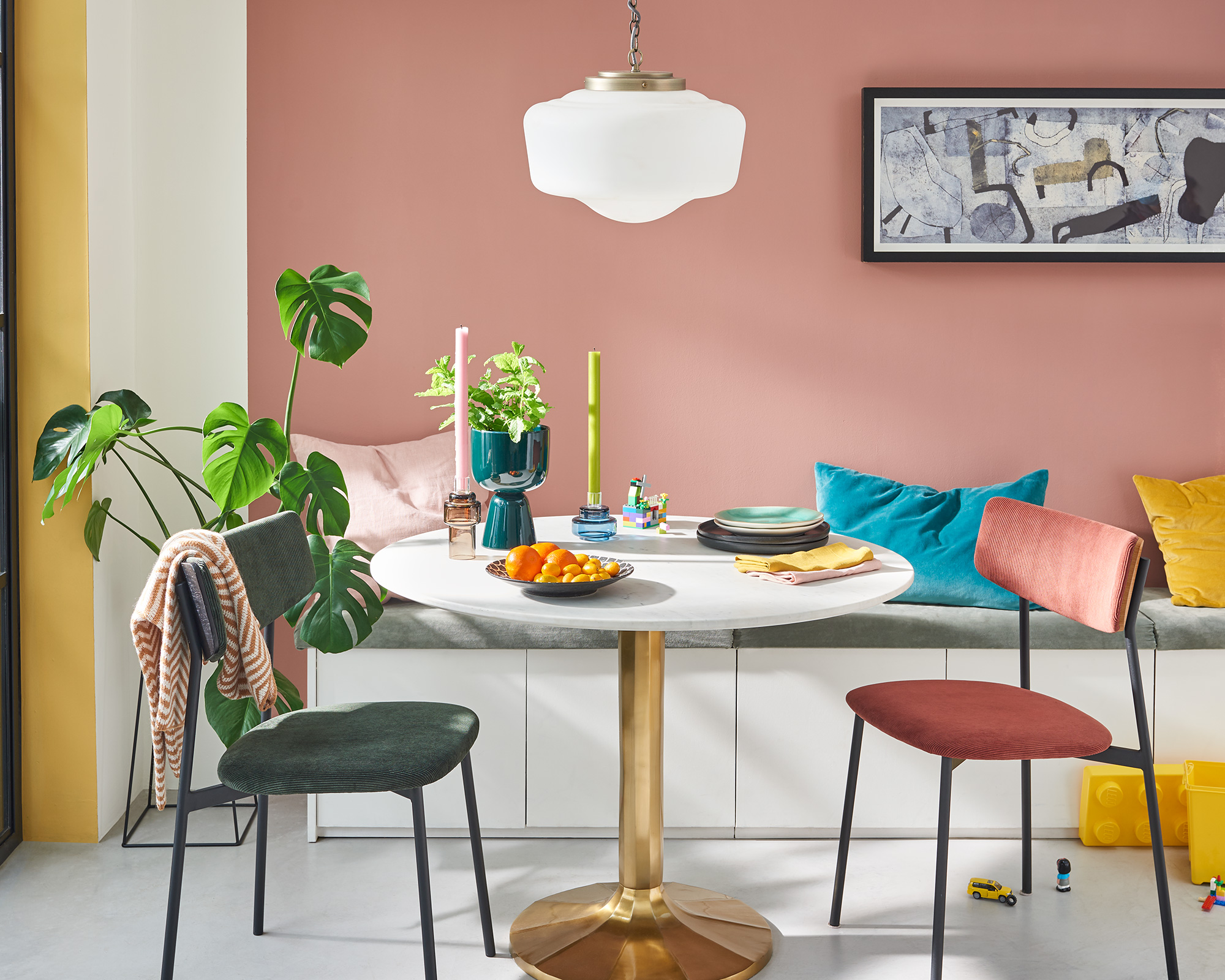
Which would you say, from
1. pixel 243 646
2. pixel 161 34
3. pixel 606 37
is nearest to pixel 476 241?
pixel 606 37

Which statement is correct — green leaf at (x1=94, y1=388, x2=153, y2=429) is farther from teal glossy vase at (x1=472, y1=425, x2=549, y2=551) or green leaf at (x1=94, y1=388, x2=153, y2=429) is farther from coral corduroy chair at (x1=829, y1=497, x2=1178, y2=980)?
coral corduroy chair at (x1=829, y1=497, x2=1178, y2=980)

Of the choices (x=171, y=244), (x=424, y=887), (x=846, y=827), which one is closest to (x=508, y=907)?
(x=424, y=887)

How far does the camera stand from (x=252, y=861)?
2.53m

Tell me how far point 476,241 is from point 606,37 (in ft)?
2.24

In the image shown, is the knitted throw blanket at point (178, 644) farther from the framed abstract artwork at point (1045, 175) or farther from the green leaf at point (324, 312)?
the framed abstract artwork at point (1045, 175)

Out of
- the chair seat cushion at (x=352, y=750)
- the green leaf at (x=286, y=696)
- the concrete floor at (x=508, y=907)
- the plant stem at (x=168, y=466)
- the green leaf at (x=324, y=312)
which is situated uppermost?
the green leaf at (x=324, y=312)

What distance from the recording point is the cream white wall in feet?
9.19

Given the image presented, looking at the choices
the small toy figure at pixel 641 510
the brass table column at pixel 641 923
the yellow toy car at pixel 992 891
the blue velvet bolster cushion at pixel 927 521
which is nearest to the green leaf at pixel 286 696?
the brass table column at pixel 641 923

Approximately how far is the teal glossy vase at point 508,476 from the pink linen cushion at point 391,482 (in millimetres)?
797

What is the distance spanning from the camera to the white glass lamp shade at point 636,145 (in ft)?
5.35

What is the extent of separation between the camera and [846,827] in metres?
2.26

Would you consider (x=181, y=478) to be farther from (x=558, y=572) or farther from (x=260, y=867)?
(x=558, y=572)

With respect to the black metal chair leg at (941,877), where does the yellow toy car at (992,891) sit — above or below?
below

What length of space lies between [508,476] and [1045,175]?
1952mm
